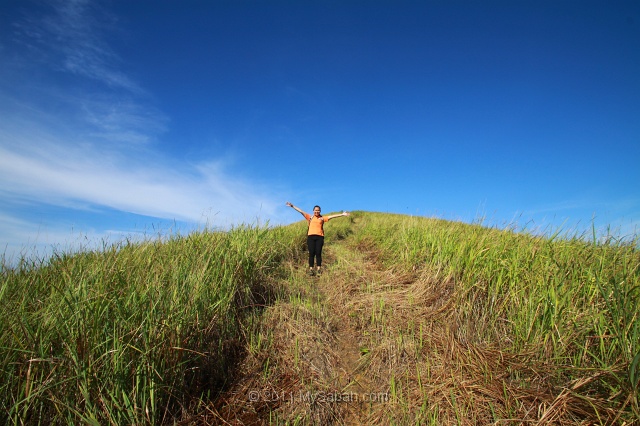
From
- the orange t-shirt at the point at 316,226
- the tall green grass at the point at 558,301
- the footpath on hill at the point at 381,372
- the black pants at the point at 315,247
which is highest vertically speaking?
the orange t-shirt at the point at 316,226

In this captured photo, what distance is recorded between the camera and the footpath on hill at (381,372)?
9.45 ft

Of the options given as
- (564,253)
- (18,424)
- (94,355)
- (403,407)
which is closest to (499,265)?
(564,253)

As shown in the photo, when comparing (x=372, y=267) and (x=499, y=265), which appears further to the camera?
(x=372, y=267)

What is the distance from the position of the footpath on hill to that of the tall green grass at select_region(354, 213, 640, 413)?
30 cm

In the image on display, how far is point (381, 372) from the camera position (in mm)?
3686

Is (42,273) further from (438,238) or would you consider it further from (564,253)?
(564,253)

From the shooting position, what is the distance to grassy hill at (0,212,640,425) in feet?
8.08

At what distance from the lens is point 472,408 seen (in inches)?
113

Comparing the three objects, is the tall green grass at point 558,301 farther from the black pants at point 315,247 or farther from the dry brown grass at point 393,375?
the black pants at point 315,247

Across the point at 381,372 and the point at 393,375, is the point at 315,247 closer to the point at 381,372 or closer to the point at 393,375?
the point at 381,372

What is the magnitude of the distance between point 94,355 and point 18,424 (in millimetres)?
581

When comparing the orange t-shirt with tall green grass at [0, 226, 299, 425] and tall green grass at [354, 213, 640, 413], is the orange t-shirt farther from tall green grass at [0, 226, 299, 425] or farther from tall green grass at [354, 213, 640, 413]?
tall green grass at [0, 226, 299, 425]

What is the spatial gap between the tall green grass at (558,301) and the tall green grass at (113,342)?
3383 millimetres

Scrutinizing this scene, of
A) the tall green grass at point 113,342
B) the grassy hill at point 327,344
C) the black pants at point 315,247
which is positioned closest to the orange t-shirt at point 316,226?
the black pants at point 315,247
